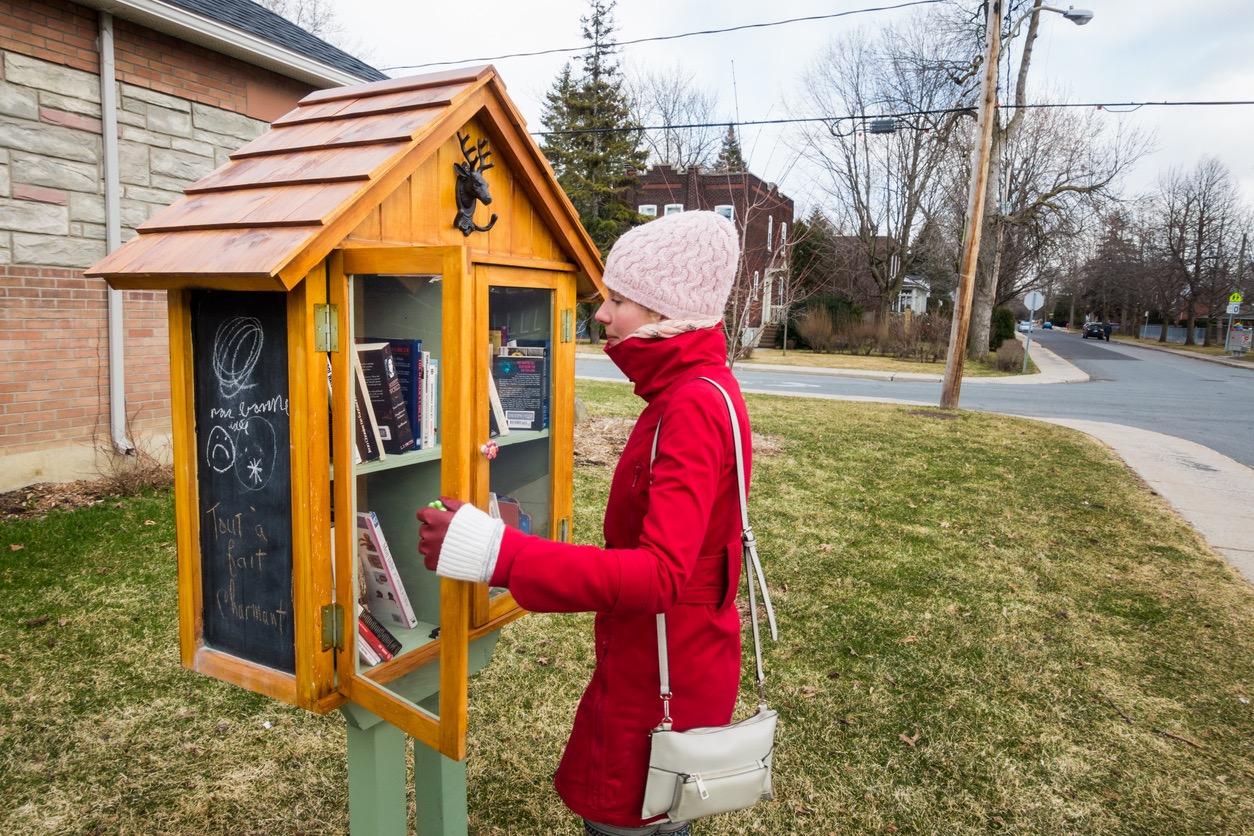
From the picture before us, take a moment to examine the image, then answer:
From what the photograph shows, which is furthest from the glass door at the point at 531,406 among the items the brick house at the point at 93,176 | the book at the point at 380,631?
the brick house at the point at 93,176

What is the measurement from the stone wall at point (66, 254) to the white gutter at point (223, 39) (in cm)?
53

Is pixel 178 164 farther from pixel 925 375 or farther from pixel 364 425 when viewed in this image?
pixel 925 375

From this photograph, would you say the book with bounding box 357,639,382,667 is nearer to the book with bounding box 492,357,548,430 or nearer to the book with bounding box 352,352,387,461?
the book with bounding box 352,352,387,461

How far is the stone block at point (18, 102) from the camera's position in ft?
18.2

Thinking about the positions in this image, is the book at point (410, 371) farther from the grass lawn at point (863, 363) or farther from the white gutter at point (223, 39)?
the grass lawn at point (863, 363)

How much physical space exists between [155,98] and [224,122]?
63 cm

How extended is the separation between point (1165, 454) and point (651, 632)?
11292 millimetres

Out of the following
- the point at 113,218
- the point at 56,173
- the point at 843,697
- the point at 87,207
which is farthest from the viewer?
the point at 113,218

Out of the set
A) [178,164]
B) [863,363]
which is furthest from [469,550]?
[863,363]

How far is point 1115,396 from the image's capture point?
716 inches

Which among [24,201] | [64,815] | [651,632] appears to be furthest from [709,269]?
[24,201]

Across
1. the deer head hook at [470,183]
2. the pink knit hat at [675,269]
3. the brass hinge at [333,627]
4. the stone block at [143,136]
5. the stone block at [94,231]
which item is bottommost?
the brass hinge at [333,627]

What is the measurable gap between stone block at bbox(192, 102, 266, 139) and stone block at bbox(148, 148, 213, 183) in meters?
0.30

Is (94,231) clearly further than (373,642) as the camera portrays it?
Yes
